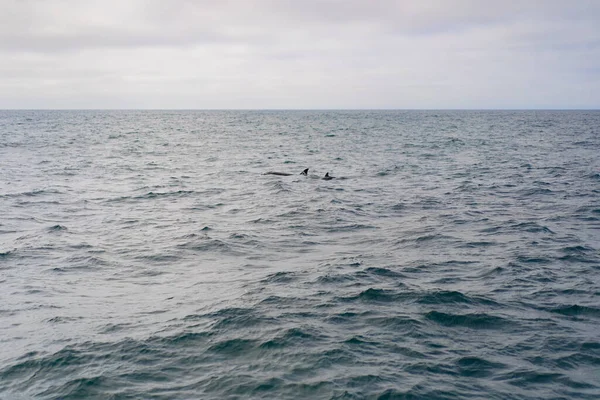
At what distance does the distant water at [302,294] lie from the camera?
10.0 meters

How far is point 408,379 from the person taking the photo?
9.87 m

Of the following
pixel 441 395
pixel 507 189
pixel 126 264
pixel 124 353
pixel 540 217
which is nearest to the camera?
pixel 441 395

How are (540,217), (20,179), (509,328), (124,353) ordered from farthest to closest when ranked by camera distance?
(20,179) → (540,217) → (509,328) → (124,353)

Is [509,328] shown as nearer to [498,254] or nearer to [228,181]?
[498,254]

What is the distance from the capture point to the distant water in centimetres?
1002

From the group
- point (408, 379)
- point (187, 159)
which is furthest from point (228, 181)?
point (408, 379)

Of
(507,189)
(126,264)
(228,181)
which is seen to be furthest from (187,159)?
(126,264)

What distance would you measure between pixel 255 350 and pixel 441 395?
156 inches

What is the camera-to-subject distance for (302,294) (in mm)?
14367

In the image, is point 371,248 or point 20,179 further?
point 20,179

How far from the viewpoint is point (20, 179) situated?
122ft

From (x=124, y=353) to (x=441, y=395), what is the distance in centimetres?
646

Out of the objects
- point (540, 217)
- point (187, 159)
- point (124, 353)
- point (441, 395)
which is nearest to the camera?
point (441, 395)

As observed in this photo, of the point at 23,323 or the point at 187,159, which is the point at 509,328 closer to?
the point at 23,323
